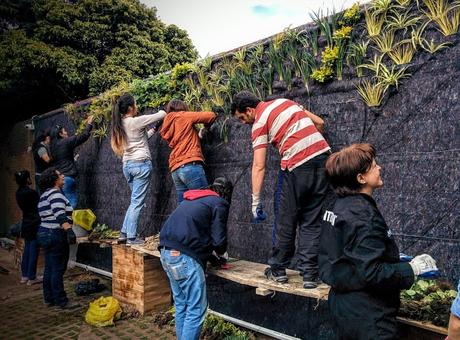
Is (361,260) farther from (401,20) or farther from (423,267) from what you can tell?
(401,20)

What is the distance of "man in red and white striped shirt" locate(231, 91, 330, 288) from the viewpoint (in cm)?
312

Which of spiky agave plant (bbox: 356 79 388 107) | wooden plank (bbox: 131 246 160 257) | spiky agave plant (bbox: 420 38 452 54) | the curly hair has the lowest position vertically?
wooden plank (bbox: 131 246 160 257)

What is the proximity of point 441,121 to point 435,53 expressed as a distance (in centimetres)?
56

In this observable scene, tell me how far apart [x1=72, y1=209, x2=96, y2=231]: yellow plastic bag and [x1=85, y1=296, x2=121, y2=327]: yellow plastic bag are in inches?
86.5

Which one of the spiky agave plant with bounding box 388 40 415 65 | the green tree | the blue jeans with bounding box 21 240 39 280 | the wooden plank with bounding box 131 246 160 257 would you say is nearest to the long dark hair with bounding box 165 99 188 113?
the wooden plank with bounding box 131 246 160 257

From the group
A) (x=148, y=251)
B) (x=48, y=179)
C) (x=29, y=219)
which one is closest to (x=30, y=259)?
(x=29, y=219)

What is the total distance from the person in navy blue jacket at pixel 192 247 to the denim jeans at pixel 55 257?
2523mm

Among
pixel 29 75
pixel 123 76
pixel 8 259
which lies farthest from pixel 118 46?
pixel 8 259

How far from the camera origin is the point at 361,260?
1862mm

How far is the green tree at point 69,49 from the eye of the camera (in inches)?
411

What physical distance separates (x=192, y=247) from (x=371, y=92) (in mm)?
2104

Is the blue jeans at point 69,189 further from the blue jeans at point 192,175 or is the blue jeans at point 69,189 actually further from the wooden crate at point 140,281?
the blue jeans at point 192,175

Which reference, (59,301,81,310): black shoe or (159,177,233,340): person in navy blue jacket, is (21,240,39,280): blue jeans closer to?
(59,301,81,310): black shoe

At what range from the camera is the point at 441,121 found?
2.96 m
